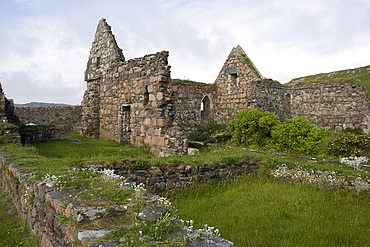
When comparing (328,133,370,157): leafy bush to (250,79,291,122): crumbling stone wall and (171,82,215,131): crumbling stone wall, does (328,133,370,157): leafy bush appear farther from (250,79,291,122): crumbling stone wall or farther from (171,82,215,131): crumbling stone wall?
A: (171,82,215,131): crumbling stone wall

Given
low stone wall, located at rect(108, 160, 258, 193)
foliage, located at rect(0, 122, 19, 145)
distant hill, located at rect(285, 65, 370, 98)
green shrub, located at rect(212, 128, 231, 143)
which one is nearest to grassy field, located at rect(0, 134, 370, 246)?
low stone wall, located at rect(108, 160, 258, 193)

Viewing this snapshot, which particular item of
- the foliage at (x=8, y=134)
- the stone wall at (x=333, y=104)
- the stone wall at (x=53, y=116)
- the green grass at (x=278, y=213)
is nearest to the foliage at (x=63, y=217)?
the green grass at (x=278, y=213)

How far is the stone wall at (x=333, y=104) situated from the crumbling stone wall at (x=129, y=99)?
1168 centimetres

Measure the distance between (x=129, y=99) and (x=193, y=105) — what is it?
6.74 metres

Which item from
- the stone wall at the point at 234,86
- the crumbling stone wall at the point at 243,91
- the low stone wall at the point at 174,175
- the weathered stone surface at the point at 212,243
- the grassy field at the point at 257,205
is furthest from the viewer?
the stone wall at the point at 234,86

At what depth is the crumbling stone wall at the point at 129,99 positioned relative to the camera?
31.6 feet

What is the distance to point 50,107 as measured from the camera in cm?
1866

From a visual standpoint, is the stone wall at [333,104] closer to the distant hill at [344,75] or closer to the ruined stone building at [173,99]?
the ruined stone building at [173,99]

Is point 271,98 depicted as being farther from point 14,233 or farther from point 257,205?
point 14,233

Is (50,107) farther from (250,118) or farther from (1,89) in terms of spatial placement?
(250,118)

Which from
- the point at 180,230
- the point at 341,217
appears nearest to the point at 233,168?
the point at 341,217

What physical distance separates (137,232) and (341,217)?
146 inches

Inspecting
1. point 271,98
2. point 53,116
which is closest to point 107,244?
point 271,98

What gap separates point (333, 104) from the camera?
16.9m
